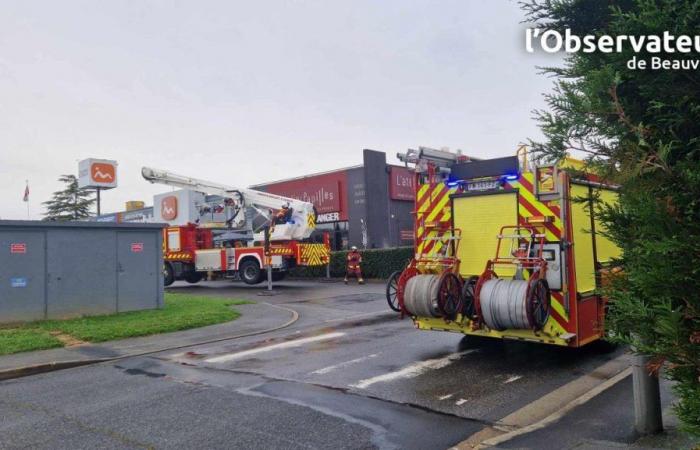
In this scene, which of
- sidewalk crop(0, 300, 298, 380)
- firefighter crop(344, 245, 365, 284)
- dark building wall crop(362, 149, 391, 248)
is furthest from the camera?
dark building wall crop(362, 149, 391, 248)

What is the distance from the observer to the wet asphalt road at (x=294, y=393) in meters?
5.21

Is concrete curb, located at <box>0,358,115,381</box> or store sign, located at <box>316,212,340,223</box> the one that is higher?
store sign, located at <box>316,212,340,223</box>

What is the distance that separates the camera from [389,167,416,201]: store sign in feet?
102

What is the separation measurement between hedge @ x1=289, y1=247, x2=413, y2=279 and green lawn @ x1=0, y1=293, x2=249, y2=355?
10747 mm

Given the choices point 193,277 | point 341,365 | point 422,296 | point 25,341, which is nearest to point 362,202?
point 193,277

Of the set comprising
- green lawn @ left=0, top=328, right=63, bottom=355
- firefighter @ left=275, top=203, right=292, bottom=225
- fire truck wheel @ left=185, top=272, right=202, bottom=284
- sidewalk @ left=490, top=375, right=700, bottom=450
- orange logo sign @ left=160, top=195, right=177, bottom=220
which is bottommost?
sidewalk @ left=490, top=375, right=700, bottom=450

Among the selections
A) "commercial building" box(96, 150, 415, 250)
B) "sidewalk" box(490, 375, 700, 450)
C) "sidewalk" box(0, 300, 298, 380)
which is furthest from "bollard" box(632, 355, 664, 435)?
"commercial building" box(96, 150, 415, 250)

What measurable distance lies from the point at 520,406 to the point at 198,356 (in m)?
5.31

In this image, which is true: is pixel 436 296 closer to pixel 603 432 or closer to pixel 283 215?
pixel 603 432

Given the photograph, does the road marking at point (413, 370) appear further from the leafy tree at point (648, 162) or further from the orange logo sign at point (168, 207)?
the orange logo sign at point (168, 207)

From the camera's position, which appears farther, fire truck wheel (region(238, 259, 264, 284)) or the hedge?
the hedge

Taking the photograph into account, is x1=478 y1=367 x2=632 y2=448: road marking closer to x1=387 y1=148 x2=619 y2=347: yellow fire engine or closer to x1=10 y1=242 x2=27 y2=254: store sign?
x1=387 y1=148 x2=619 y2=347: yellow fire engine

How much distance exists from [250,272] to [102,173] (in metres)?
8.82

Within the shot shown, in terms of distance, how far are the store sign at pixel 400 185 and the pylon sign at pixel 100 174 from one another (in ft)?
46.1
